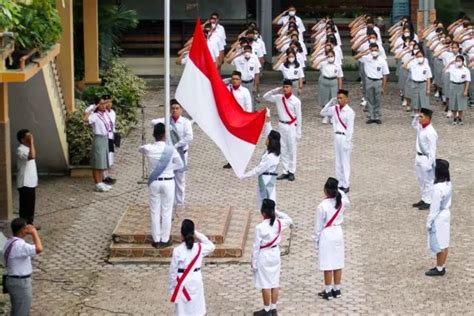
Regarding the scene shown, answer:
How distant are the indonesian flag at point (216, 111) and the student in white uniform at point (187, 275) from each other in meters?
2.34

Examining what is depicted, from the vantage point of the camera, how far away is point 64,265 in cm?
1738

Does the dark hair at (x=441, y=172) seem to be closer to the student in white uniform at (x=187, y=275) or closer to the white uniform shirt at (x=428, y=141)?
the white uniform shirt at (x=428, y=141)

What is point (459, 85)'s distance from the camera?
25.4 metres

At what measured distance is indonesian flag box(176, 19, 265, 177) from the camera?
54.9 ft

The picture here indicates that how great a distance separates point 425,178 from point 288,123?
2846 millimetres

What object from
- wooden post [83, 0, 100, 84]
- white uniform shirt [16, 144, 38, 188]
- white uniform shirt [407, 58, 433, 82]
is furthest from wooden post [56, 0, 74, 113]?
white uniform shirt [407, 58, 433, 82]

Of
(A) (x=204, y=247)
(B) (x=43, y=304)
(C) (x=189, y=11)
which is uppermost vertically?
(C) (x=189, y=11)

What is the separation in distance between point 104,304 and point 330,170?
24.1 ft

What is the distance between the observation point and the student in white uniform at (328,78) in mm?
25672

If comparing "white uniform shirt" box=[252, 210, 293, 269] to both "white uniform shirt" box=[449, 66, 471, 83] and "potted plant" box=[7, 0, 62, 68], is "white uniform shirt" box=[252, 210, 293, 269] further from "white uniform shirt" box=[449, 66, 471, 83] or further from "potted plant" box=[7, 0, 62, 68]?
"white uniform shirt" box=[449, 66, 471, 83]

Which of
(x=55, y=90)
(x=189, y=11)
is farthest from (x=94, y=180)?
(x=189, y=11)

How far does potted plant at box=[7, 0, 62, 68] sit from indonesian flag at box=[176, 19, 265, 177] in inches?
83.8

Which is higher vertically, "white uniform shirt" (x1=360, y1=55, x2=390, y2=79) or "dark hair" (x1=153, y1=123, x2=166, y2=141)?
"white uniform shirt" (x1=360, y1=55, x2=390, y2=79)

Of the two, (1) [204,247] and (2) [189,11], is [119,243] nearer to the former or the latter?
(1) [204,247]
